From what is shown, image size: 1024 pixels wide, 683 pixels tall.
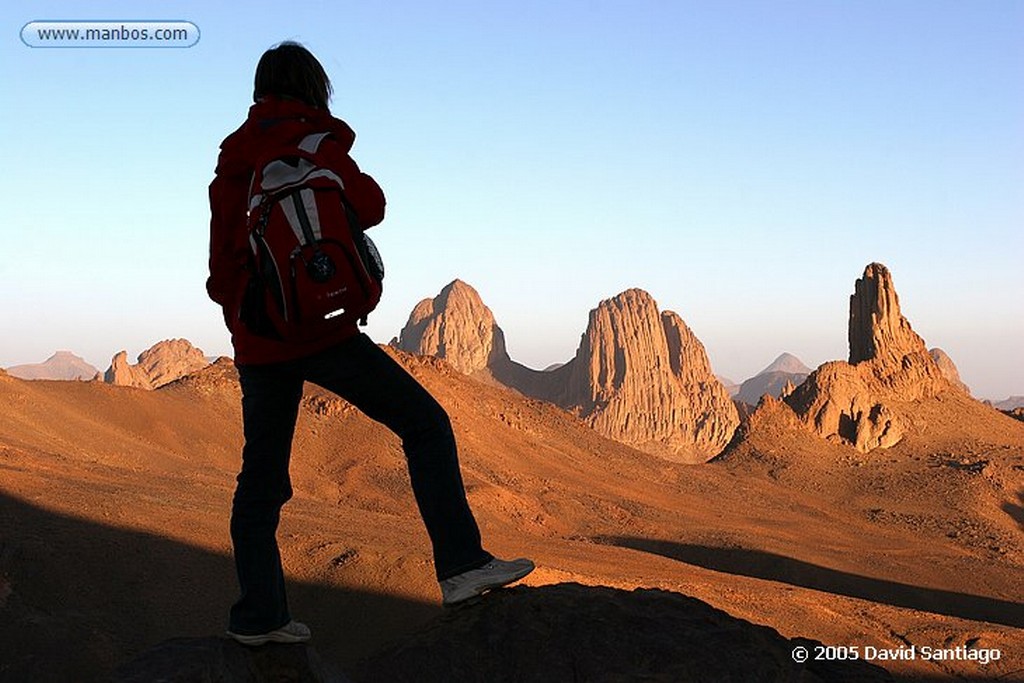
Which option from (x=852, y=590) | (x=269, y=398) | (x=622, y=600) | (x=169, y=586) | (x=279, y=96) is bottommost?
(x=852, y=590)

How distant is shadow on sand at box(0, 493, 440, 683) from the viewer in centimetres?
681

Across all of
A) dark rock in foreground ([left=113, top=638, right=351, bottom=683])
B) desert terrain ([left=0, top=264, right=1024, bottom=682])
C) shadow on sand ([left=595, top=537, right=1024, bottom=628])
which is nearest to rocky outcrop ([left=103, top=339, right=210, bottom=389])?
desert terrain ([left=0, top=264, right=1024, bottom=682])

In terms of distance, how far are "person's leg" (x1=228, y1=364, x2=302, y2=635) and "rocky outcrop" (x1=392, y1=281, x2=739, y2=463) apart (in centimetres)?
7097

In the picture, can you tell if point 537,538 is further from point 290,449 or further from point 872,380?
point 872,380

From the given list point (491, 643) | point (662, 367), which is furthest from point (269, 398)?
point (662, 367)

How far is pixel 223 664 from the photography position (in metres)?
4.07

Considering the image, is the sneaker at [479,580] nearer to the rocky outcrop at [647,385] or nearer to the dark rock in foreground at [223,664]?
the dark rock in foreground at [223,664]

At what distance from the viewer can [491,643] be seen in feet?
14.7

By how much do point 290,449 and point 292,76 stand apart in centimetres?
160

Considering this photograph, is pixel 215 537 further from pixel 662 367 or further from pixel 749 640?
pixel 662 367

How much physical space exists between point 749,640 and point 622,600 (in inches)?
25.5

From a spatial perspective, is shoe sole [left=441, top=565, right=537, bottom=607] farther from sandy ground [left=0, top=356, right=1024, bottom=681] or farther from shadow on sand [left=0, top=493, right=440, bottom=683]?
sandy ground [left=0, top=356, right=1024, bottom=681]

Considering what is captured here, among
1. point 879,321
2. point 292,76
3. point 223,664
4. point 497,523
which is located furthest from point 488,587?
point 879,321

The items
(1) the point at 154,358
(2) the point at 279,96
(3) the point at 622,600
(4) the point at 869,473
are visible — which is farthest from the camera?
(1) the point at 154,358
